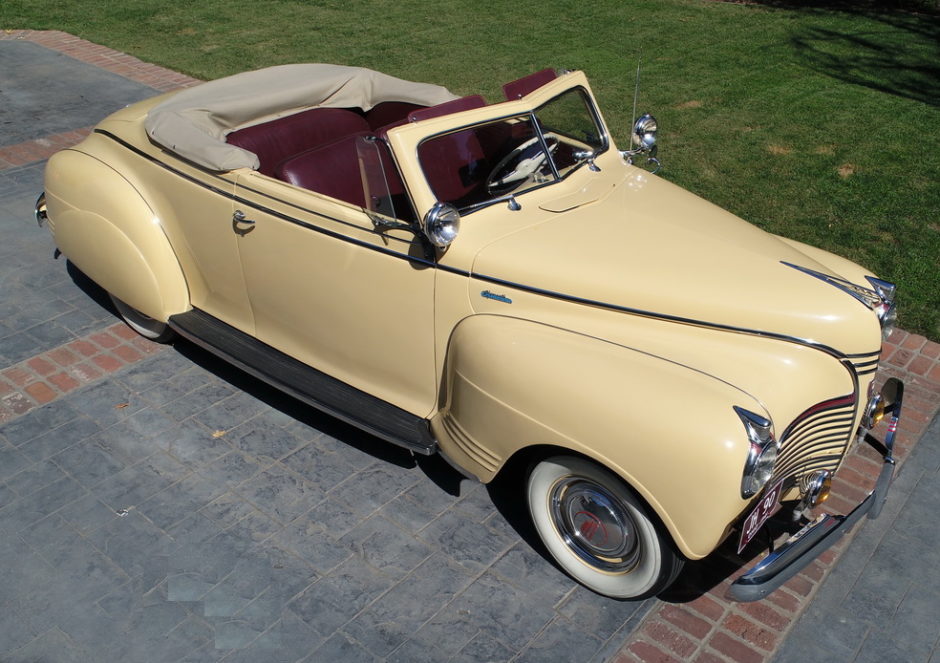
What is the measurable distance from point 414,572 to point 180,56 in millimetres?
8438

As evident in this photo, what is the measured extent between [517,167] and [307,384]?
1.42 meters

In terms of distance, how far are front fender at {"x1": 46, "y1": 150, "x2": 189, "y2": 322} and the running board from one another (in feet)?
0.58

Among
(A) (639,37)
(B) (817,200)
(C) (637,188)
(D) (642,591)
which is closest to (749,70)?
(A) (639,37)

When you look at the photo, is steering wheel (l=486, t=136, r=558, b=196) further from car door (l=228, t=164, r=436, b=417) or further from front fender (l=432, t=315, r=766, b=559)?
front fender (l=432, t=315, r=766, b=559)

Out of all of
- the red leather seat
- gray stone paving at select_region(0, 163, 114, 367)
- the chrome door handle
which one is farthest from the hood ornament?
gray stone paving at select_region(0, 163, 114, 367)

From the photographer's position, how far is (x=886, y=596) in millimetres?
3381

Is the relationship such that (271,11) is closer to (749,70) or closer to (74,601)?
(749,70)

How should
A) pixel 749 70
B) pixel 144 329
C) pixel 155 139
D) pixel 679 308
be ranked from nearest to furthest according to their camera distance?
1. pixel 679 308
2. pixel 155 139
3. pixel 144 329
4. pixel 749 70

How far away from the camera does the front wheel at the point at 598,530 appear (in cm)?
308

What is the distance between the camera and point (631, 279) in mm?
3287

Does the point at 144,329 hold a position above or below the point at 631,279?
below

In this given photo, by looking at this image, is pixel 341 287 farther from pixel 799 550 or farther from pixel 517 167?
pixel 799 550

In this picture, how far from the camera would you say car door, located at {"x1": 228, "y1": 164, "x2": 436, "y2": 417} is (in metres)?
3.54

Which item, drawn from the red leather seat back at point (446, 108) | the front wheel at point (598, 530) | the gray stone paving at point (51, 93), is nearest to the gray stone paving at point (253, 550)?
the front wheel at point (598, 530)
